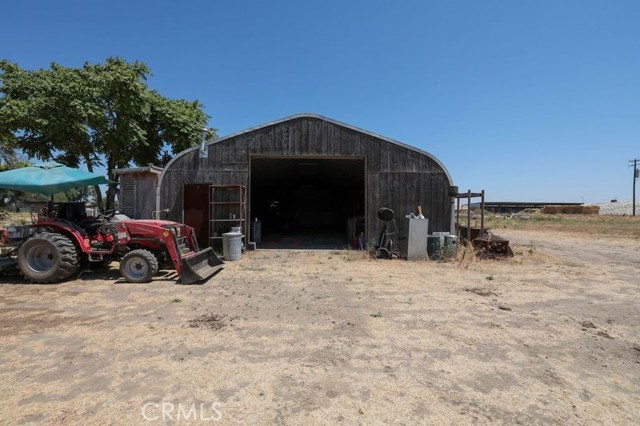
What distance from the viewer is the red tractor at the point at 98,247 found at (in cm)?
723

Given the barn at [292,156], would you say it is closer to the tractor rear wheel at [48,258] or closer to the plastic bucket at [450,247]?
the plastic bucket at [450,247]

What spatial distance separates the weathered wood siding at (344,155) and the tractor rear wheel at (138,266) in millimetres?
4980

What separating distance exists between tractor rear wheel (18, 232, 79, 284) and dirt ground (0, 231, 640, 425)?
30 cm

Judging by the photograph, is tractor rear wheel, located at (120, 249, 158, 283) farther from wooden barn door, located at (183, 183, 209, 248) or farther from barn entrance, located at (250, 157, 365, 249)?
barn entrance, located at (250, 157, 365, 249)

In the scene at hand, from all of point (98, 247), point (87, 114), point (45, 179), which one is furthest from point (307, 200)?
point (45, 179)

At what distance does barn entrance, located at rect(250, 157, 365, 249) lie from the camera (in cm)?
1745

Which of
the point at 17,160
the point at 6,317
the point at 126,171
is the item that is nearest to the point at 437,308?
the point at 6,317

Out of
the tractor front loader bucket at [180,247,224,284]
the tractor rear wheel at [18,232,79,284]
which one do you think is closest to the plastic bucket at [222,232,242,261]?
the tractor front loader bucket at [180,247,224,284]

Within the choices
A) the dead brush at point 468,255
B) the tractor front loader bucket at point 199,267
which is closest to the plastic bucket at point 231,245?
the tractor front loader bucket at point 199,267

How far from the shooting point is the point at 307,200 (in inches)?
1082

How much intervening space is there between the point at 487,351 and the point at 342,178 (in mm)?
15931

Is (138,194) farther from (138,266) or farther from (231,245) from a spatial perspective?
(138,266)

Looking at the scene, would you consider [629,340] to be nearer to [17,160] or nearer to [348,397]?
[348,397]

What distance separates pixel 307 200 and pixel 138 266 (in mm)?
20254
